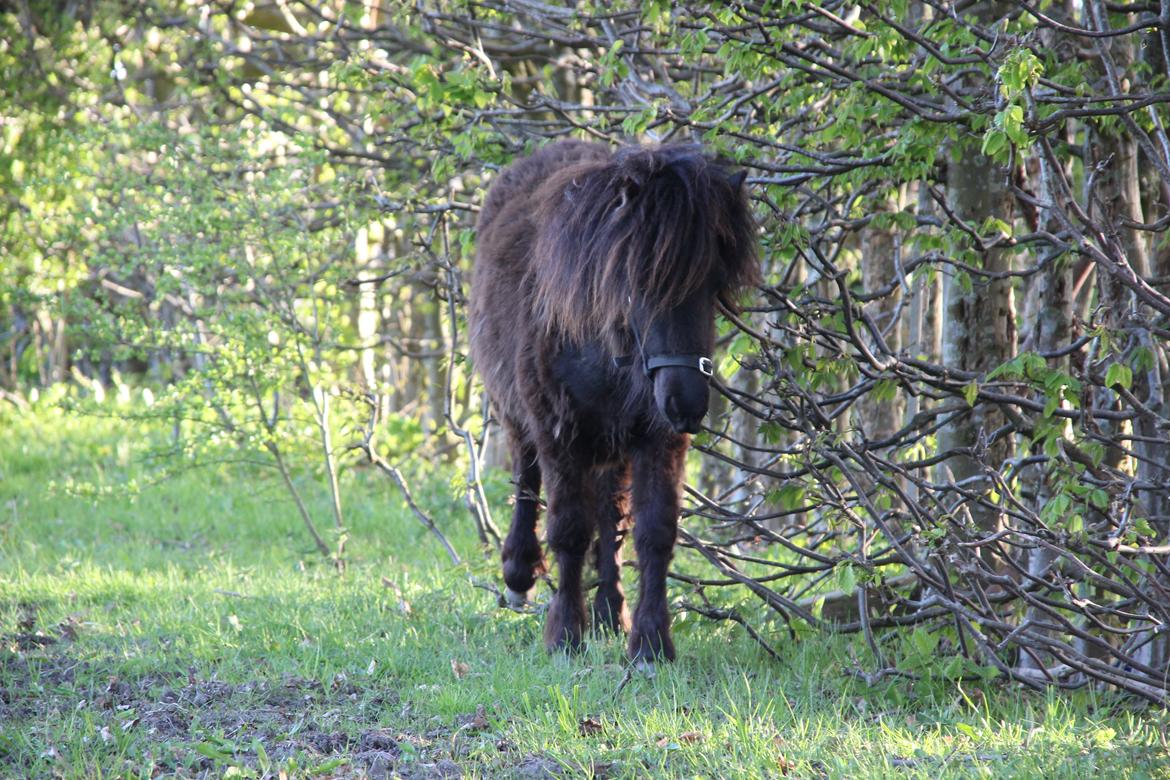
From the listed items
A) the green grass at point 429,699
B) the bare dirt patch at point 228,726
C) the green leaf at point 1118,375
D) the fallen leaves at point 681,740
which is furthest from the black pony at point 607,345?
the green leaf at point 1118,375

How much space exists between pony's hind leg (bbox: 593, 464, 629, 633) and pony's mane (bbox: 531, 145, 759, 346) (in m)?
1.11

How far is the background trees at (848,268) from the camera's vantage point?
3.97 m

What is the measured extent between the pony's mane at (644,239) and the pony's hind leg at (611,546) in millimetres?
1112

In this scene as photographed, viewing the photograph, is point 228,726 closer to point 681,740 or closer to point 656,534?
point 681,740

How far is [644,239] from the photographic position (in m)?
4.21

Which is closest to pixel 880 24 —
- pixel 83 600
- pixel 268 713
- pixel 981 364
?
pixel 981 364

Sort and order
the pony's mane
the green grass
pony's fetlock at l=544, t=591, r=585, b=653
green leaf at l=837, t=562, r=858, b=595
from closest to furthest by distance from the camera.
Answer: the green grass < green leaf at l=837, t=562, r=858, b=595 < the pony's mane < pony's fetlock at l=544, t=591, r=585, b=653

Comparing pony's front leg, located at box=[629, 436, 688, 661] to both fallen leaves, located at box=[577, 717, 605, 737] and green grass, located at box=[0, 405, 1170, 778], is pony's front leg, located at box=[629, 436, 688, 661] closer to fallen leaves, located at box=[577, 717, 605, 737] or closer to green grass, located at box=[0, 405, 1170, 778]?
green grass, located at box=[0, 405, 1170, 778]

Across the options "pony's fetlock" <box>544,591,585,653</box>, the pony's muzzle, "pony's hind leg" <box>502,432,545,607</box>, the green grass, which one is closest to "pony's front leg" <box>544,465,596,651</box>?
"pony's fetlock" <box>544,591,585,653</box>

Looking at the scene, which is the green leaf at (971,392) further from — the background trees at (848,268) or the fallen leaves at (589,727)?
the fallen leaves at (589,727)

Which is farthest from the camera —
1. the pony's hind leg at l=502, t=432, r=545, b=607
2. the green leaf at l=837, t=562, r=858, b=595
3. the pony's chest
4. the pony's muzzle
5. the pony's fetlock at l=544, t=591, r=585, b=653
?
the pony's hind leg at l=502, t=432, r=545, b=607

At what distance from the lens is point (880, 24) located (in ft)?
14.0

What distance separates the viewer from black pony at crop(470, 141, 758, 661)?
4215 millimetres

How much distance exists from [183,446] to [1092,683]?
572 centimetres
